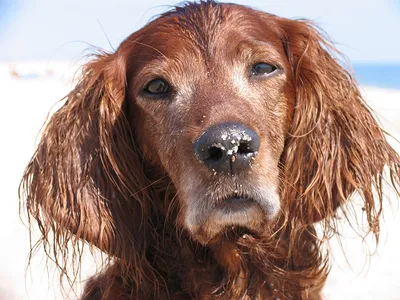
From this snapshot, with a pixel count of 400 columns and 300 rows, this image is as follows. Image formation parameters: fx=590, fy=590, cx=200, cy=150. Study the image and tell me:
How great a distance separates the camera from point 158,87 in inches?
121

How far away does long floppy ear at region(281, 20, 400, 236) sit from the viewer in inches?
124

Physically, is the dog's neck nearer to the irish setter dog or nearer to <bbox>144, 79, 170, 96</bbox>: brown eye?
the irish setter dog

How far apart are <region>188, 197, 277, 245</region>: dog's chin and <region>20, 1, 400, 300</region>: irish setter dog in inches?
4.7

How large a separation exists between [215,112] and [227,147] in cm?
28

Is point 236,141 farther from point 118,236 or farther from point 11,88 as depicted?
point 11,88

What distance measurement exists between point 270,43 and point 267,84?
0.79ft

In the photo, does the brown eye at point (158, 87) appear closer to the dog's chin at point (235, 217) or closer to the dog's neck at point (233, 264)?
the dog's neck at point (233, 264)

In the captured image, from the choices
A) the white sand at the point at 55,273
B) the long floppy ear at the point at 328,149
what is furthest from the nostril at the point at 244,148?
the white sand at the point at 55,273

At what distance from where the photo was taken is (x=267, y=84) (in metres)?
3.05

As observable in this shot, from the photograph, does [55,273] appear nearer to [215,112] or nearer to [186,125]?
[186,125]

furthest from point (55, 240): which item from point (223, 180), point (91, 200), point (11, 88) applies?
point (11, 88)

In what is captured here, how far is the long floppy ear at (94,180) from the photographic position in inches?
124

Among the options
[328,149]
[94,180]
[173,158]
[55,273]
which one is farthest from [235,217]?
[55,273]

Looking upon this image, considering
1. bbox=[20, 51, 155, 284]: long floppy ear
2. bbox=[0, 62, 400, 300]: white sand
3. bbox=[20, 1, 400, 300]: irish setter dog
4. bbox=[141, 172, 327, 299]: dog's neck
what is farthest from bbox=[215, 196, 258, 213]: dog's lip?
bbox=[0, 62, 400, 300]: white sand
